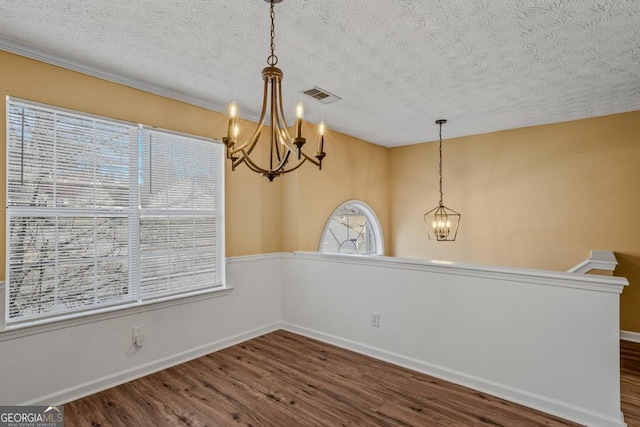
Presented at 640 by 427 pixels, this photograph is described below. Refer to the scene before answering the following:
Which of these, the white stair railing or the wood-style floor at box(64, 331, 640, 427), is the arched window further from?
the white stair railing

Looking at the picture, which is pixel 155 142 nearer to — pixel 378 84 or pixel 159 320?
pixel 159 320

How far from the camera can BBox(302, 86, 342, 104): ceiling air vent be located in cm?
318

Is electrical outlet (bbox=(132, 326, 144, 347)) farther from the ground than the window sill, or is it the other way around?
the window sill

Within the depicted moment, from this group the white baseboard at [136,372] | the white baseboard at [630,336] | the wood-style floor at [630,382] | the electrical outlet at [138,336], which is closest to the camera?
the wood-style floor at [630,382]

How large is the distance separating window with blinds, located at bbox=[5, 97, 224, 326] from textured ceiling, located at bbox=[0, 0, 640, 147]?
1.71ft

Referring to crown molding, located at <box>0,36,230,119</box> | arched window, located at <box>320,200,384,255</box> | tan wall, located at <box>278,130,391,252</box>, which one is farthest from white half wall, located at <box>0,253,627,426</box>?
crown molding, located at <box>0,36,230,119</box>

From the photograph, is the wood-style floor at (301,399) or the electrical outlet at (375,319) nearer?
the wood-style floor at (301,399)

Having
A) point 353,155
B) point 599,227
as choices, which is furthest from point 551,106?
point 353,155

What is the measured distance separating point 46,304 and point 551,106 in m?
5.04

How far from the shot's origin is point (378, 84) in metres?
3.05

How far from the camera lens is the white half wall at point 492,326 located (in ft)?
7.28

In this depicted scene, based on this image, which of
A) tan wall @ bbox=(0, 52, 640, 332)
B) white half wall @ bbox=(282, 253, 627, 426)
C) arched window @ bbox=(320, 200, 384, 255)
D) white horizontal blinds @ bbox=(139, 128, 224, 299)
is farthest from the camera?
arched window @ bbox=(320, 200, 384, 255)

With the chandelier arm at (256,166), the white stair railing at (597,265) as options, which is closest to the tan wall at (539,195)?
the white stair railing at (597,265)

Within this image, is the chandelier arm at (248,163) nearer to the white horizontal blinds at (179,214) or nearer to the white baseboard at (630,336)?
the white horizontal blinds at (179,214)
